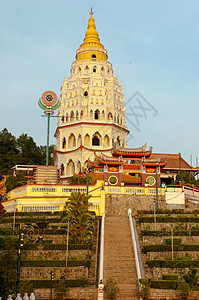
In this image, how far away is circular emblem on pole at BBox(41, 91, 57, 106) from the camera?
6481cm

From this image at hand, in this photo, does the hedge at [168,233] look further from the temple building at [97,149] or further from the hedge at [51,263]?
the temple building at [97,149]

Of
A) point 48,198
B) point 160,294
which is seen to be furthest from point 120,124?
point 160,294

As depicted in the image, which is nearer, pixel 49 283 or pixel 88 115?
pixel 49 283

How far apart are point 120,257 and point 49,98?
118ft

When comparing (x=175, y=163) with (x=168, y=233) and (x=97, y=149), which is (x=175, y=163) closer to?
(x=97, y=149)

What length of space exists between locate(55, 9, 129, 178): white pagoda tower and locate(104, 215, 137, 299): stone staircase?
91.3 feet

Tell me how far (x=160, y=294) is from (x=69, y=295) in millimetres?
5702

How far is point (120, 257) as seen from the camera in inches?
1335

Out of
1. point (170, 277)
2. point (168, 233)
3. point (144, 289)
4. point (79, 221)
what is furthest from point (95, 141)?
point (144, 289)

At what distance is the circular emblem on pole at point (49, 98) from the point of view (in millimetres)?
64812

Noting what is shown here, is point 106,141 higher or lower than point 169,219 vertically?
higher

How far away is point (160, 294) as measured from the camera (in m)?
28.2

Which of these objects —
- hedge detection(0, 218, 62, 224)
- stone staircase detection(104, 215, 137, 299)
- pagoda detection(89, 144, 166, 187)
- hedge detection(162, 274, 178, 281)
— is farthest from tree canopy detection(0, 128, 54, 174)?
hedge detection(162, 274, 178, 281)

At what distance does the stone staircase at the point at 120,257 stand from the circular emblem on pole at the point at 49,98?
2783 centimetres
